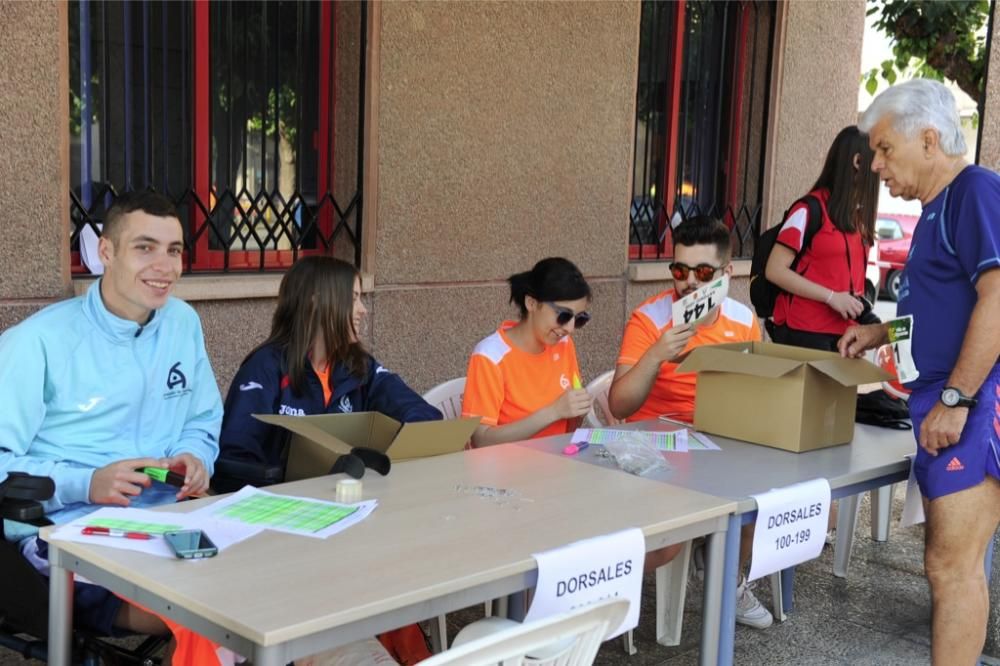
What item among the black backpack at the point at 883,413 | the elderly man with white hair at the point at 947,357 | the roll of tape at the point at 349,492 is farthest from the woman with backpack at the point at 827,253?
the roll of tape at the point at 349,492

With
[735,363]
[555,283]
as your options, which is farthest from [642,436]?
[555,283]

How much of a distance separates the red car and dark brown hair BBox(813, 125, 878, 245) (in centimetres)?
1276

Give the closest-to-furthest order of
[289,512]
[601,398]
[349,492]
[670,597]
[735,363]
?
[289,512]
[349,492]
[735,363]
[670,597]
[601,398]

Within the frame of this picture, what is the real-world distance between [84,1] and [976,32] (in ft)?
20.0

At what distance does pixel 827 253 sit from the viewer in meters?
4.34

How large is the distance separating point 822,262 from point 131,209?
264cm

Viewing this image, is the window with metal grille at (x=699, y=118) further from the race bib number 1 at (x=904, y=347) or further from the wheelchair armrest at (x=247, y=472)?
the wheelchair armrest at (x=247, y=472)

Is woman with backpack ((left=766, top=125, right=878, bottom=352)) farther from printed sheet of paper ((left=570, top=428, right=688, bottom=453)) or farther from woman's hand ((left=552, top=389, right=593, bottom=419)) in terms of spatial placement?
woman's hand ((left=552, top=389, right=593, bottom=419))

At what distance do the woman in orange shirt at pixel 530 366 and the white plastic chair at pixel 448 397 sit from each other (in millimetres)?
265

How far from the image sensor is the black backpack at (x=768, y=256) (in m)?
4.34

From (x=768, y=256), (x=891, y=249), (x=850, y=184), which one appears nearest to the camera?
(x=850, y=184)

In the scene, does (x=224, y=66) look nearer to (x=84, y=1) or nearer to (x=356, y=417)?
(x=84, y=1)

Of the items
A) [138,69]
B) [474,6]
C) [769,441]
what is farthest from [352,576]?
[474,6]

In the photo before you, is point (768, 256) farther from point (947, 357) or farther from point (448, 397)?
point (947, 357)
